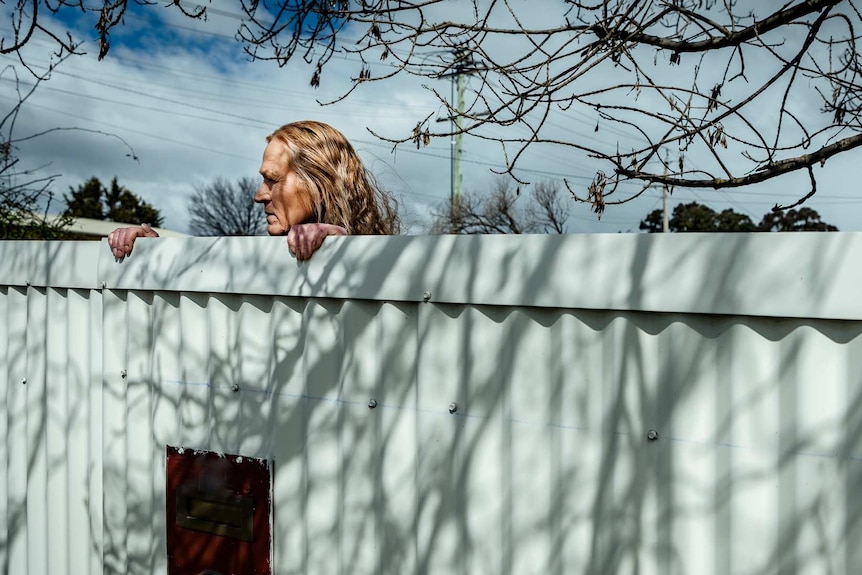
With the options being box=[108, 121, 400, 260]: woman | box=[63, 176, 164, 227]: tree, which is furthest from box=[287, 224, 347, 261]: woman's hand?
box=[63, 176, 164, 227]: tree

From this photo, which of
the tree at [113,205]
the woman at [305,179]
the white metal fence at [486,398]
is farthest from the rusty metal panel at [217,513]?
the tree at [113,205]

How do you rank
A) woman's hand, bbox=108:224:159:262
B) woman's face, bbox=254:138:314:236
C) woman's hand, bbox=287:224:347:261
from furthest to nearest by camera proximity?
woman's face, bbox=254:138:314:236
woman's hand, bbox=108:224:159:262
woman's hand, bbox=287:224:347:261

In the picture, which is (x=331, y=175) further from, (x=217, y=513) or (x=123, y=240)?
(x=217, y=513)

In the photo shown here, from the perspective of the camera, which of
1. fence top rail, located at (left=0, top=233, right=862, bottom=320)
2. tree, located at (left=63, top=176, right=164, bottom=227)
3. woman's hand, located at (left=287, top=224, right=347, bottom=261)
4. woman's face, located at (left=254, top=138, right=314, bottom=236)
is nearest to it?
fence top rail, located at (left=0, top=233, right=862, bottom=320)

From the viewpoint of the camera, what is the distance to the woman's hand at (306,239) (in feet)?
7.63

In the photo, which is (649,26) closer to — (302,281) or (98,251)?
(302,281)

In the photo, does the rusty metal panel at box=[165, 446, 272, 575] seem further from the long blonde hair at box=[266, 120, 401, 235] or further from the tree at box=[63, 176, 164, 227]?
the tree at box=[63, 176, 164, 227]

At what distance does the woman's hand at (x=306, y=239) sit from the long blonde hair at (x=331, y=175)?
0.80 metres

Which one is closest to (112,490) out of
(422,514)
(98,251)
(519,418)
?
(98,251)

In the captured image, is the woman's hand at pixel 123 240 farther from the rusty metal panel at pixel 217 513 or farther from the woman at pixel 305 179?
the rusty metal panel at pixel 217 513

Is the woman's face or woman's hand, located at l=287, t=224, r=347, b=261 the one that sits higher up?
the woman's face

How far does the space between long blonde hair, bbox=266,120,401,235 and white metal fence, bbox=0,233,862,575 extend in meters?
0.67

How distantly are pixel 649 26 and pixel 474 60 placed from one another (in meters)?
0.72

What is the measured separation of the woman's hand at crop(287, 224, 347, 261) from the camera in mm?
2326
